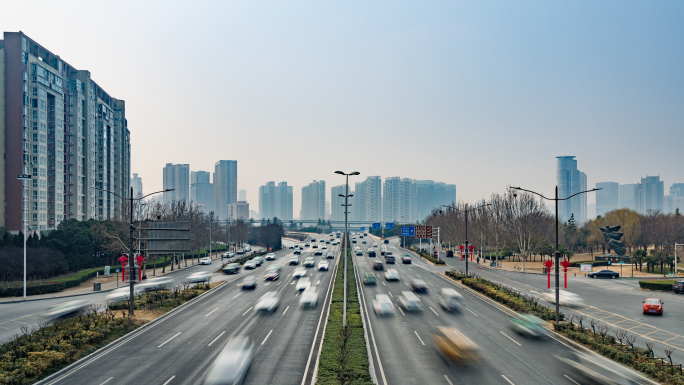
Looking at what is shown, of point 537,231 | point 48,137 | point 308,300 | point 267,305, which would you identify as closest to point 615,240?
point 537,231

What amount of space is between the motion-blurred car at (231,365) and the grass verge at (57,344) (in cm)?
795

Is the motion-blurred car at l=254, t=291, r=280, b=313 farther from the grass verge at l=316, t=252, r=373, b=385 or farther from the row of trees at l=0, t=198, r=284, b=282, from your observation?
the row of trees at l=0, t=198, r=284, b=282

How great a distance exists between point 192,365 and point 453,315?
774 inches

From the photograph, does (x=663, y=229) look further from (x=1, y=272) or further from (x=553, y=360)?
(x=1, y=272)

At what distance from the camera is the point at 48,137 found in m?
87.7

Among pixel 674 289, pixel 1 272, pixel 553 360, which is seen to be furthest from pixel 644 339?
pixel 1 272

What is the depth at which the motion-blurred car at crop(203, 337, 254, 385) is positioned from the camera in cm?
1656

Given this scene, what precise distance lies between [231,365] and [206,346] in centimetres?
757

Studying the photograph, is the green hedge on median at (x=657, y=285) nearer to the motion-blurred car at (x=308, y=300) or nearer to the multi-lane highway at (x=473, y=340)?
the multi-lane highway at (x=473, y=340)

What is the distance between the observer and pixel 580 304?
37625 millimetres

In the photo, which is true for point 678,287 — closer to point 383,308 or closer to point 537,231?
point 383,308

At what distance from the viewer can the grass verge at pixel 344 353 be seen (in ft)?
58.3

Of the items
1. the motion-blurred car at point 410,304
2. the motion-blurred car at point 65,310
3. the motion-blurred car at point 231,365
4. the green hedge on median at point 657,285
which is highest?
the motion-blurred car at point 231,365

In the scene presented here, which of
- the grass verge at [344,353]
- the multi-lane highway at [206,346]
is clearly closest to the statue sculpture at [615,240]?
the multi-lane highway at [206,346]
